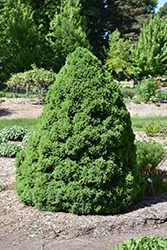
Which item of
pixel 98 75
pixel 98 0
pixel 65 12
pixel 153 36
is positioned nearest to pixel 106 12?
pixel 98 0

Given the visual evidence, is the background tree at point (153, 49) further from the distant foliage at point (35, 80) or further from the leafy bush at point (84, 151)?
the leafy bush at point (84, 151)

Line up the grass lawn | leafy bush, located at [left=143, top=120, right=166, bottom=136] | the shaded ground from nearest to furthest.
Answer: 1. the shaded ground
2. leafy bush, located at [left=143, top=120, right=166, bottom=136]
3. the grass lawn

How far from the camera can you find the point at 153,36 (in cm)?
2881

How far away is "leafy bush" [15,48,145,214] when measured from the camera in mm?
3131

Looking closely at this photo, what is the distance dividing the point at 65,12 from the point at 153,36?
35.0ft

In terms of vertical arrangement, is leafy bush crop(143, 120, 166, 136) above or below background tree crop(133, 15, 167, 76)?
below

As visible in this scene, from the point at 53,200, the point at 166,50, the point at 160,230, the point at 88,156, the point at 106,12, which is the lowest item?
the point at 160,230

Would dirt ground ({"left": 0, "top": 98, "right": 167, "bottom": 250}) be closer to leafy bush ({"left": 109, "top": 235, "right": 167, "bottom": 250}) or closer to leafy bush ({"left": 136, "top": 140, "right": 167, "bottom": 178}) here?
leafy bush ({"left": 109, "top": 235, "right": 167, "bottom": 250})

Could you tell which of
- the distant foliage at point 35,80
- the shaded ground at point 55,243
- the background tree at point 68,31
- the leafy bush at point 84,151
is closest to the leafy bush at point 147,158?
the leafy bush at point 84,151

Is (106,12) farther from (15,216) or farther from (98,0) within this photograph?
(15,216)

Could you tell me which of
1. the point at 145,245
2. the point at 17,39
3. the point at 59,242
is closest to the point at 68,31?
the point at 17,39

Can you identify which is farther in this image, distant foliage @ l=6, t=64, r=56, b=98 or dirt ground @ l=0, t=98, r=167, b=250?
distant foliage @ l=6, t=64, r=56, b=98

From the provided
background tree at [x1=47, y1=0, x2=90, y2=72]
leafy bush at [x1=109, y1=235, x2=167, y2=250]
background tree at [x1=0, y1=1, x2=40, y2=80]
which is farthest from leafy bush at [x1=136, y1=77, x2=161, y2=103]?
leafy bush at [x1=109, y1=235, x2=167, y2=250]

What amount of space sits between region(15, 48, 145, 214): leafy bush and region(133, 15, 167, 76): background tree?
87.2 feet
